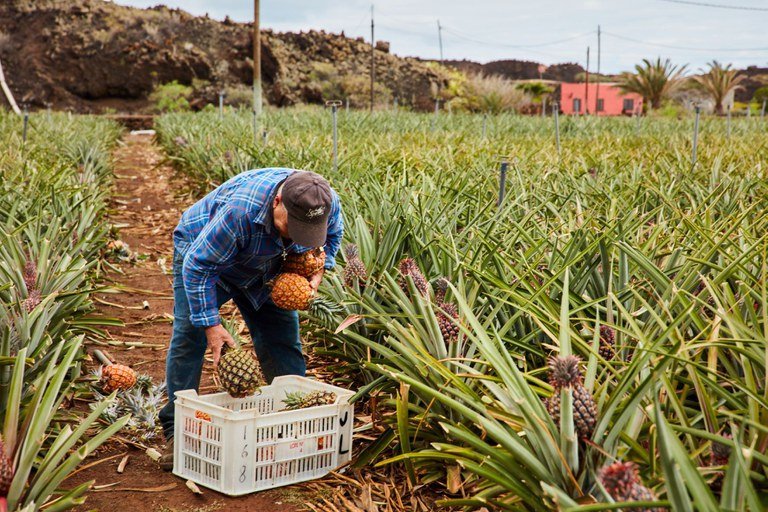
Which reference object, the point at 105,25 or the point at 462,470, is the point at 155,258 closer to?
the point at 462,470

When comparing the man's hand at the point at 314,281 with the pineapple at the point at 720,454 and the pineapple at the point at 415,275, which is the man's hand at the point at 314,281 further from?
the pineapple at the point at 720,454

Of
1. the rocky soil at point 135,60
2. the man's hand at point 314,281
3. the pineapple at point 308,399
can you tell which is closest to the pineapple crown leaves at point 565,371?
the pineapple at point 308,399

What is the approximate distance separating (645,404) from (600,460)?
258mm

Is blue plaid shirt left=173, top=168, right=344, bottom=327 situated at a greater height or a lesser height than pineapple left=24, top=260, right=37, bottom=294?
greater

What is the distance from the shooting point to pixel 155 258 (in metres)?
6.26

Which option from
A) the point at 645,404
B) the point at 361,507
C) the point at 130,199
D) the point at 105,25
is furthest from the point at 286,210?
the point at 105,25

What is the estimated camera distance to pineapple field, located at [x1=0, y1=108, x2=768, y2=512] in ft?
5.46

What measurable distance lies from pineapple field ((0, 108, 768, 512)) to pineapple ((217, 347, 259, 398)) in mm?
14

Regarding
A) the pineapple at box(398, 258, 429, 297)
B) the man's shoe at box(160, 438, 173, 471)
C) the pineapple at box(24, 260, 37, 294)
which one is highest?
the pineapple at box(398, 258, 429, 297)

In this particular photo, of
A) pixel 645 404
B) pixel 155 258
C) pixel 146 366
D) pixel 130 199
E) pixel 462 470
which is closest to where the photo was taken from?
pixel 645 404

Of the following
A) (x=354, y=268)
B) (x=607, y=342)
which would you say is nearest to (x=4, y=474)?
(x=354, y=268)

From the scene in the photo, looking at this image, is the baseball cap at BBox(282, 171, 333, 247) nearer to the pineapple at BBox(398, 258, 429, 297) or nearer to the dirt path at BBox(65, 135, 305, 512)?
the pineapple at BBox(398, 258, 429, 297)

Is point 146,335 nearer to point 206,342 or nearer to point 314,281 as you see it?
point 206,342

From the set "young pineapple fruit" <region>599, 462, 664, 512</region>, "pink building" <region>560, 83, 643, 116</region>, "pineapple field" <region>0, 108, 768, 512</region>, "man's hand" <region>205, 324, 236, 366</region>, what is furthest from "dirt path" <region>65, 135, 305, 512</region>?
"pink building" <region>560, 83, 643, 116</region>
